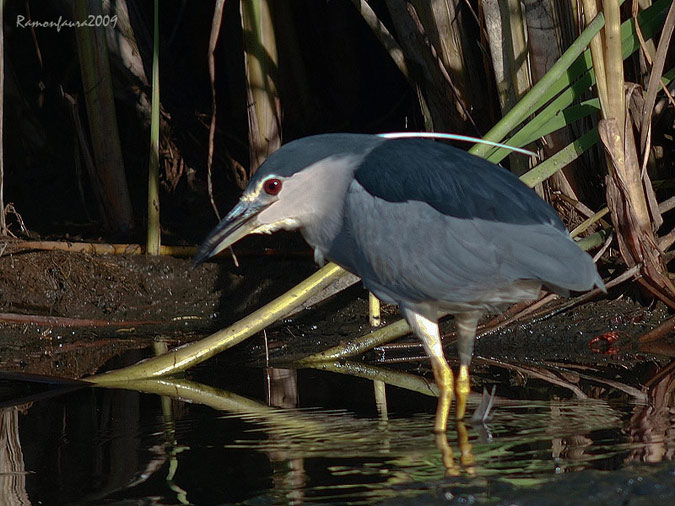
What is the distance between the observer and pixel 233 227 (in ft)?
11.3

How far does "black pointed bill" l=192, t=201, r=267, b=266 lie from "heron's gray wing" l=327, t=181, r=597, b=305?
302 millimetres

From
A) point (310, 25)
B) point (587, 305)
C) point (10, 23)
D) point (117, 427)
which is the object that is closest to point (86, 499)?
point (117, 427)

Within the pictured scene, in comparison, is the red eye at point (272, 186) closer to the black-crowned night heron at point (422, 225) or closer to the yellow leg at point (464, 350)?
the black-crowned night heron at point (422, 225)

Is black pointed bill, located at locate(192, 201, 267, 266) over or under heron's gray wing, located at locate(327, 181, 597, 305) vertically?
over

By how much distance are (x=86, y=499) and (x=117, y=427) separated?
2.57ft

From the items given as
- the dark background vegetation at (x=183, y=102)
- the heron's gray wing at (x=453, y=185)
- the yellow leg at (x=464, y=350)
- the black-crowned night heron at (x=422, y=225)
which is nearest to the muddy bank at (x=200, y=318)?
the yellow leg at (x=464, y=350)

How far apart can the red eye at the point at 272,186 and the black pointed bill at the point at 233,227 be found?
2.3 inches

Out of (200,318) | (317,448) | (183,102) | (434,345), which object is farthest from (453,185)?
(183,102)

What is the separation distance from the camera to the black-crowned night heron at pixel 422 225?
3.14 m

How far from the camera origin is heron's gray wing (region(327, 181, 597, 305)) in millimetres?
3104

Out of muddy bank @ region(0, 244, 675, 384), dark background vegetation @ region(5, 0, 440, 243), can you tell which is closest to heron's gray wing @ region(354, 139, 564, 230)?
muddy bank @ region(0, 244, 675, 384)

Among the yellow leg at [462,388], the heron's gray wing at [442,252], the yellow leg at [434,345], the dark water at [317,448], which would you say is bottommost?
the dark water at [317,448]

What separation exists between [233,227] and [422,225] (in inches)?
26.0

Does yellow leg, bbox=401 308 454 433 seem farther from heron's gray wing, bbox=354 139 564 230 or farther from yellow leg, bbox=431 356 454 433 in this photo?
heron's gray wing, bbox=354 139 564 230
